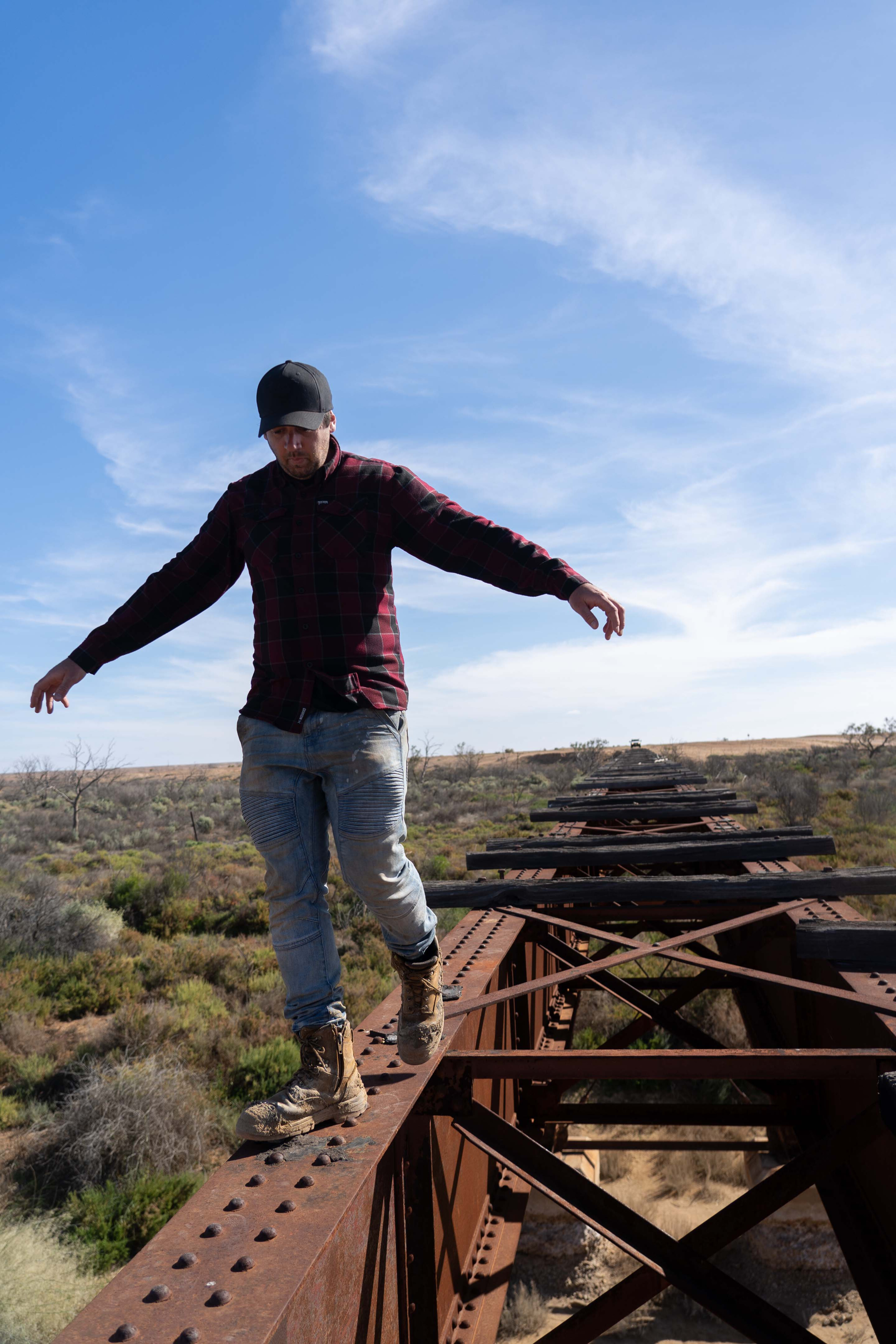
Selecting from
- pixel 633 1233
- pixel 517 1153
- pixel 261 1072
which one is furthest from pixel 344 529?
pixel 261 1072

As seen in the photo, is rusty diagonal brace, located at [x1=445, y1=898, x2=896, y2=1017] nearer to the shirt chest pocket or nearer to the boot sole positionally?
the boot sole

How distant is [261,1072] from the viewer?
947 centimetres

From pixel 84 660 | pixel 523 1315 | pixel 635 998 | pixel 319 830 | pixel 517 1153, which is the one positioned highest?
pixel 84 660

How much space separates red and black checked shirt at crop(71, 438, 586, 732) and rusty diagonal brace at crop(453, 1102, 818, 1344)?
1.35 meters

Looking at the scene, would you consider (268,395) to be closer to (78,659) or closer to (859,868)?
(78,659)

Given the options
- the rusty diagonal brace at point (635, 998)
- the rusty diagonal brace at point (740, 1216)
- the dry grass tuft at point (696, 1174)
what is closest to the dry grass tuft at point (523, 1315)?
the dry grass tuft at point (696, 1174)

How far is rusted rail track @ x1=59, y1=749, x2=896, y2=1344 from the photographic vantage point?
1.74 meters

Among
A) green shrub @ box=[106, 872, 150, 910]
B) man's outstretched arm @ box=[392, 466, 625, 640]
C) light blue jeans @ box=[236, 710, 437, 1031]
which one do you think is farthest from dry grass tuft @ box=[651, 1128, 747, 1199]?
green shrub @ box=[106, 872, 150, 910]

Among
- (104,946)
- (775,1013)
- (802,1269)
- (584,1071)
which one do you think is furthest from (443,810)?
(584,1071)

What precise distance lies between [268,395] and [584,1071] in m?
2.15

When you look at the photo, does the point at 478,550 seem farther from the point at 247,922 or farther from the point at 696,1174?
the point at 247,922

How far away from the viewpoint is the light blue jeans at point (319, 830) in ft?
7.95

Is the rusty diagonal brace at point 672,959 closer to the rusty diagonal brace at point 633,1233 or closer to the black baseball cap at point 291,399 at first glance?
the rusty diagonal brace at point 633,1233

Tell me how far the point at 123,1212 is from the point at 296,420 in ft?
24.4
